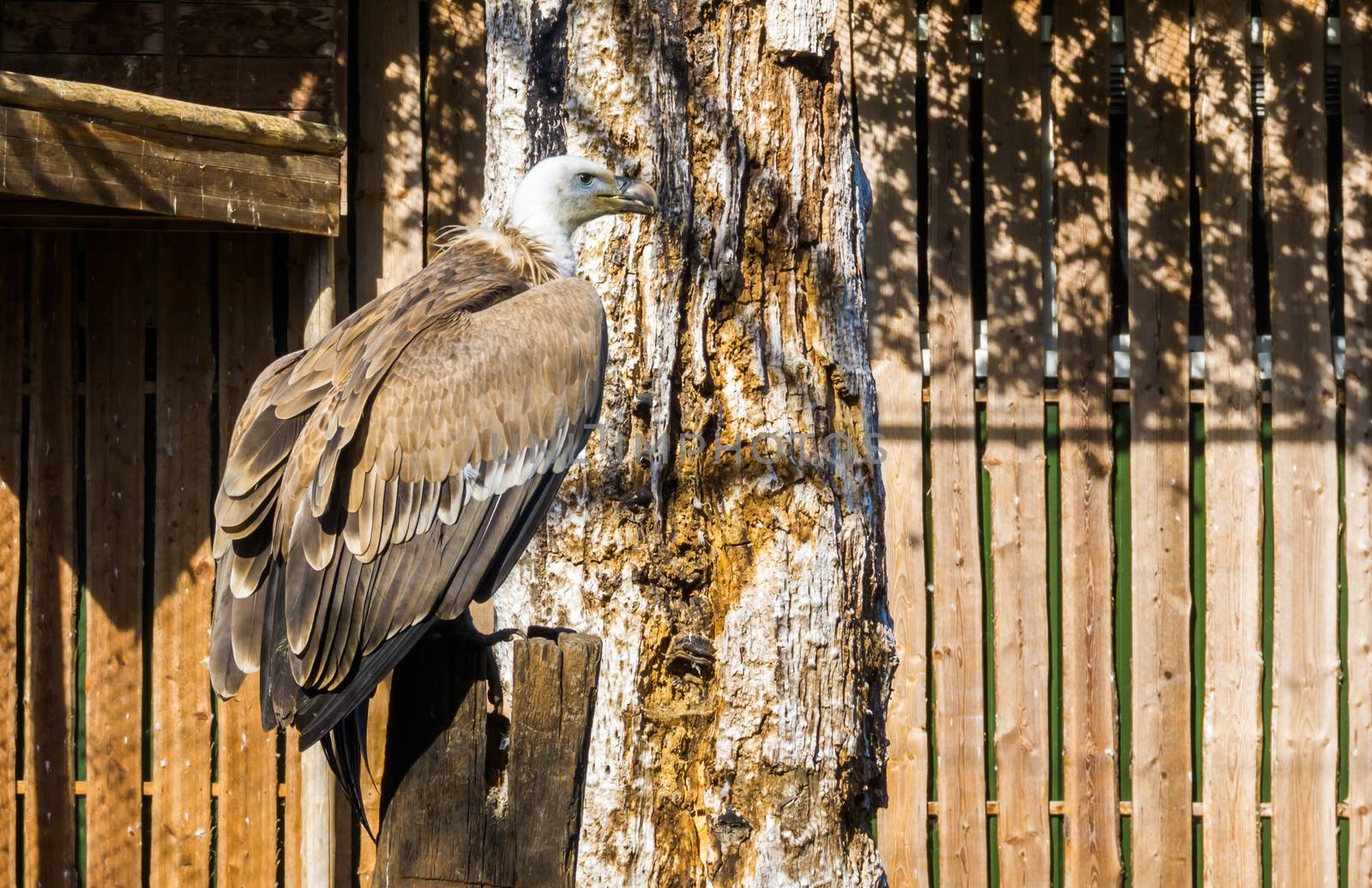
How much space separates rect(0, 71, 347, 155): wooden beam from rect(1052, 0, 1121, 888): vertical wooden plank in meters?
2.95

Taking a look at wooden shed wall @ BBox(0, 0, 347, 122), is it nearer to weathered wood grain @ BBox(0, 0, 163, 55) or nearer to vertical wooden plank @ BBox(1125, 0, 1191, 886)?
weathered wood grain @ BBox(0, 0, 163, 55)

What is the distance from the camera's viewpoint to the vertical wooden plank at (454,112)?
6.04 meters

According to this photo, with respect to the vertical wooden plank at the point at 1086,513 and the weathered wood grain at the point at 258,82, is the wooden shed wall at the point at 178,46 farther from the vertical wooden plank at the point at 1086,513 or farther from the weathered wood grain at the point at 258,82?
the vertical wooden plank at the point at 1086,513

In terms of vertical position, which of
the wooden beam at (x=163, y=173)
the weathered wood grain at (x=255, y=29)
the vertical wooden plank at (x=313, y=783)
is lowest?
the vertical wooden plank at (x=313, y=783)

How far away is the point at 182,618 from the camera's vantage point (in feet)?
19.7

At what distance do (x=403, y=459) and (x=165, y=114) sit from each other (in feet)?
7.33

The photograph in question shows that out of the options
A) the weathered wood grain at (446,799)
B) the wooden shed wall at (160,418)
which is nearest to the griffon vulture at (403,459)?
the weathered wood grain at (446,799)

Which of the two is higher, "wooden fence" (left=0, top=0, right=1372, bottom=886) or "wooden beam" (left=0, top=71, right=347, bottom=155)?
"wooden beam" (left=0, top=71, right=347, bottom=155)

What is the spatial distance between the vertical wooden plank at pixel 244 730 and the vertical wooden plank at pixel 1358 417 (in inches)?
173

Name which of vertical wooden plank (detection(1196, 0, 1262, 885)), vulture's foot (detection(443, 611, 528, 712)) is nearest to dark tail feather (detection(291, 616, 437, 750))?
vulture's foot (detection(443, 611, 528, 712))

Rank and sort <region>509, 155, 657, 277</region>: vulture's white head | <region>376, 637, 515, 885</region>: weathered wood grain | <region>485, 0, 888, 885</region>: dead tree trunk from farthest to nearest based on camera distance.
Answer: <region>485, 0, 888, 885</region>: dead tree trunk, <region>509, 155, 657, 277</region>: vulture's white head, <region>376, 637, 515, 885</region>: weathered wood grain

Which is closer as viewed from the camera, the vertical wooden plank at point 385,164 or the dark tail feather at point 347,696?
the dark tail feather at point 347,696

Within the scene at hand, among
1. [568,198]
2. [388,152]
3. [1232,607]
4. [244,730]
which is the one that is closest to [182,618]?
[244,730]

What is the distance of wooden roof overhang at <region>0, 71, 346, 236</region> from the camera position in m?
4.64
